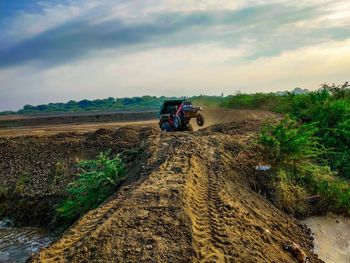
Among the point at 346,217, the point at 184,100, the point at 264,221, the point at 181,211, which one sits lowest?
the point at 346,217

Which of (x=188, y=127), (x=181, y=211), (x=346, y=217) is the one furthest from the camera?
(x=188, y=127)

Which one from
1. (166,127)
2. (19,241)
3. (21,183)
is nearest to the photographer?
(19,241)

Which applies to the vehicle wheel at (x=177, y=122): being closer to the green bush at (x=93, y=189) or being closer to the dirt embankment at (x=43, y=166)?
the dirt embankment at (x=43, y=166)

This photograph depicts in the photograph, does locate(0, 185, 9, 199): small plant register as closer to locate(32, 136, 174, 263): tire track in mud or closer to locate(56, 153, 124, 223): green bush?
locate(56, 153, 124, 223): green bush

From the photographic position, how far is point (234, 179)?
9414 mm

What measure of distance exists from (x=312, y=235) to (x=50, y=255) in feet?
17.2

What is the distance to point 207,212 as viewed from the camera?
7059 millimetres

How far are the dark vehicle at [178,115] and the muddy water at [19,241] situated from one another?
23.5 feet

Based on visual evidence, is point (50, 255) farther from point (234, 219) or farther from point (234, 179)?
point (234, 179)

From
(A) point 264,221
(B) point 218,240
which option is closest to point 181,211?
(B) point 218,240

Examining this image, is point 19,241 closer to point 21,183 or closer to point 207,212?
point 21,183

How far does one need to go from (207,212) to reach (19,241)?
21.6 ft

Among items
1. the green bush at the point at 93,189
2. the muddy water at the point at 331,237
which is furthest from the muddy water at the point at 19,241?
the muddy water at the point at 331,237

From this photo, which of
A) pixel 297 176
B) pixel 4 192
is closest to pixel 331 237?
pixel 297 176
